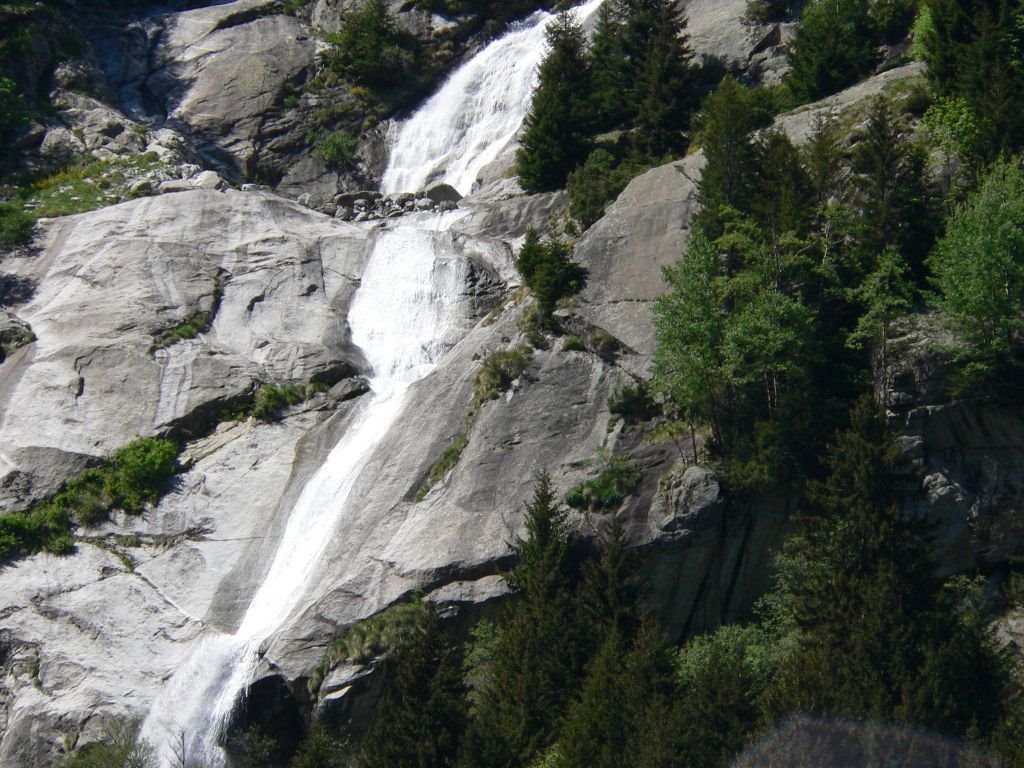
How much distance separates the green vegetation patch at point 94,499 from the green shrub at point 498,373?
32.4 ft

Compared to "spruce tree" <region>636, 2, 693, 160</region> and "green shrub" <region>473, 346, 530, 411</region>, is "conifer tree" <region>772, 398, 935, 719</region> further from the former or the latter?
"spruce tree" <region>636, 2, 693, 160</region>

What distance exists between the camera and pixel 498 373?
34.6 m

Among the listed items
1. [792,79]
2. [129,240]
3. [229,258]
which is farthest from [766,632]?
[129,240]

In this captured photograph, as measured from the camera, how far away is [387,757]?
25891 mm

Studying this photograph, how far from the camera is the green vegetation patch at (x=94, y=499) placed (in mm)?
35406

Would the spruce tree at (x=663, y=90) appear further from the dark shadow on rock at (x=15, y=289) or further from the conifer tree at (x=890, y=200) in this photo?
the dark shadow on rock at (x=15, y=289)

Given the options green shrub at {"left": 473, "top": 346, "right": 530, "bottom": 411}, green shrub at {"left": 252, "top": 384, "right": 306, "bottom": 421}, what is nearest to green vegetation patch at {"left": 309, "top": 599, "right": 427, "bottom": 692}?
green shrub at {"left": 473, "top": 346, "right": 530, "bottom": 411}

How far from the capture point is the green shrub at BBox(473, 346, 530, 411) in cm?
3453

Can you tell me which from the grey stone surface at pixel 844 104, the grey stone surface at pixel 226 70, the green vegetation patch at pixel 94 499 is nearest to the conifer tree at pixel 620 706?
the green vegetation patch at pixel 94 499

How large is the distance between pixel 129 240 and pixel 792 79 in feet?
79.9

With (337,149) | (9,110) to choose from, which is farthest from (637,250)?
(9,110)

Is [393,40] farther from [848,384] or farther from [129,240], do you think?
[848,384]

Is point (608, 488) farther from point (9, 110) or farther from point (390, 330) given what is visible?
point (9, 110)

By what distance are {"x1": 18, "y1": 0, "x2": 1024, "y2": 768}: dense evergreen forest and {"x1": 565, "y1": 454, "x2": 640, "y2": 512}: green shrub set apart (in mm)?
576
